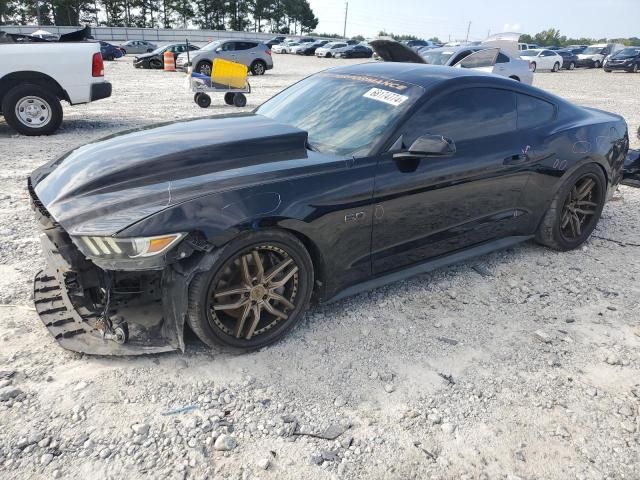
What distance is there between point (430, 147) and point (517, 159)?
1.13 metres

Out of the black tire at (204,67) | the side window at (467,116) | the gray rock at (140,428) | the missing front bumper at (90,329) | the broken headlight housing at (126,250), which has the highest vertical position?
the side window at (467,116)

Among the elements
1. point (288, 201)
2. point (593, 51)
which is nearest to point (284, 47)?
point (593, 51)

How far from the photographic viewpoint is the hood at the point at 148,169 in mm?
2479

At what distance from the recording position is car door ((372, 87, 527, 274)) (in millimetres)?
3121

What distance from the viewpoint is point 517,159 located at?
3723 millimetres

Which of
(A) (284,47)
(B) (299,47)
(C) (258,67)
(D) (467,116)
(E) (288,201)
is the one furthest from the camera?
(A) (284,47)

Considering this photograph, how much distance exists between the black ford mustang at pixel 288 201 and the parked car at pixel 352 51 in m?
40.2

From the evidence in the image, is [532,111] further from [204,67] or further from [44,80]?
[204,67]

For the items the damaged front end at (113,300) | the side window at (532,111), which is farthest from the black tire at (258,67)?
the damaged front end at (113,300)

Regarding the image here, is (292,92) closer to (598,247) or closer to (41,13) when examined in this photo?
(598,247)

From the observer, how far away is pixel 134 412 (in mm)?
2369

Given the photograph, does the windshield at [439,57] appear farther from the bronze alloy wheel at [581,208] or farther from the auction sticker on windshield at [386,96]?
the auction sticker on windshield at [386,96]

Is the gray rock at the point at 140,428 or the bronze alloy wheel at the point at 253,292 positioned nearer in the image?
the gray rock at the point at 140,428

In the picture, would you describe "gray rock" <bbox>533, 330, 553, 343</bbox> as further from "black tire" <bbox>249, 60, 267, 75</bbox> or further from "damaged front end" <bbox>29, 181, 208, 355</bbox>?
"black tire" <bbox>249, 60, 267, 75</bbox>
